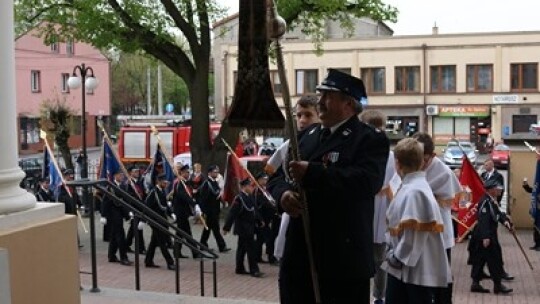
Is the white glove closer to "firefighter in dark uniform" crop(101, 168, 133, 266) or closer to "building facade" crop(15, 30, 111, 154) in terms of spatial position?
"firefighter in dark uniform" crop(101, 168, 133, 266)

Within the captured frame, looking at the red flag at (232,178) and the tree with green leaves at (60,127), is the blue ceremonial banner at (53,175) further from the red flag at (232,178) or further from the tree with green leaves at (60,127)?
the tree with green leaves at (60,127)

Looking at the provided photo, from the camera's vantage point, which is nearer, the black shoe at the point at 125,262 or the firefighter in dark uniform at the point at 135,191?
the black shoe at the point at 125,262

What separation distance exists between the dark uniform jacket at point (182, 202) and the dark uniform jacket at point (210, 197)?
1.32 ft

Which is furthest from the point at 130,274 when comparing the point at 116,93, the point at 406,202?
the point at 116,93

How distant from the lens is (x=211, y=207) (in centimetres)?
1555

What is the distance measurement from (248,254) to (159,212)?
2.23m

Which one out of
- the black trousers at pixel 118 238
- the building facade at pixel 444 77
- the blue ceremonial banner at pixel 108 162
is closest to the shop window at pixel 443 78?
the building facade at pixel 444 77

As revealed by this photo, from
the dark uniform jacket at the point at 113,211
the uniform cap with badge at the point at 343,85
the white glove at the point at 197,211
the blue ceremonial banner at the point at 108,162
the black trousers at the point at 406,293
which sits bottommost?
the white glove at the point at 197,211

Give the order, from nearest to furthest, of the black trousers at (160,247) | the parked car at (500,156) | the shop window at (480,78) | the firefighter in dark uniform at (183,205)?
1. the black trousers at (160,247)
2. the firefighter in dark uniform at (183,205)
3. the parked car at (500,156)
4. the shop window at (480,78)

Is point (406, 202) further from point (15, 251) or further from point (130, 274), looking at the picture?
point (130, 274)

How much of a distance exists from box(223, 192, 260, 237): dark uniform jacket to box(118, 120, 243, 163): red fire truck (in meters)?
17.7

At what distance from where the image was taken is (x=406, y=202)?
5.25 meters

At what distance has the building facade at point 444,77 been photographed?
45.3m

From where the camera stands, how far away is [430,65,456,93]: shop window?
46.5 metres
